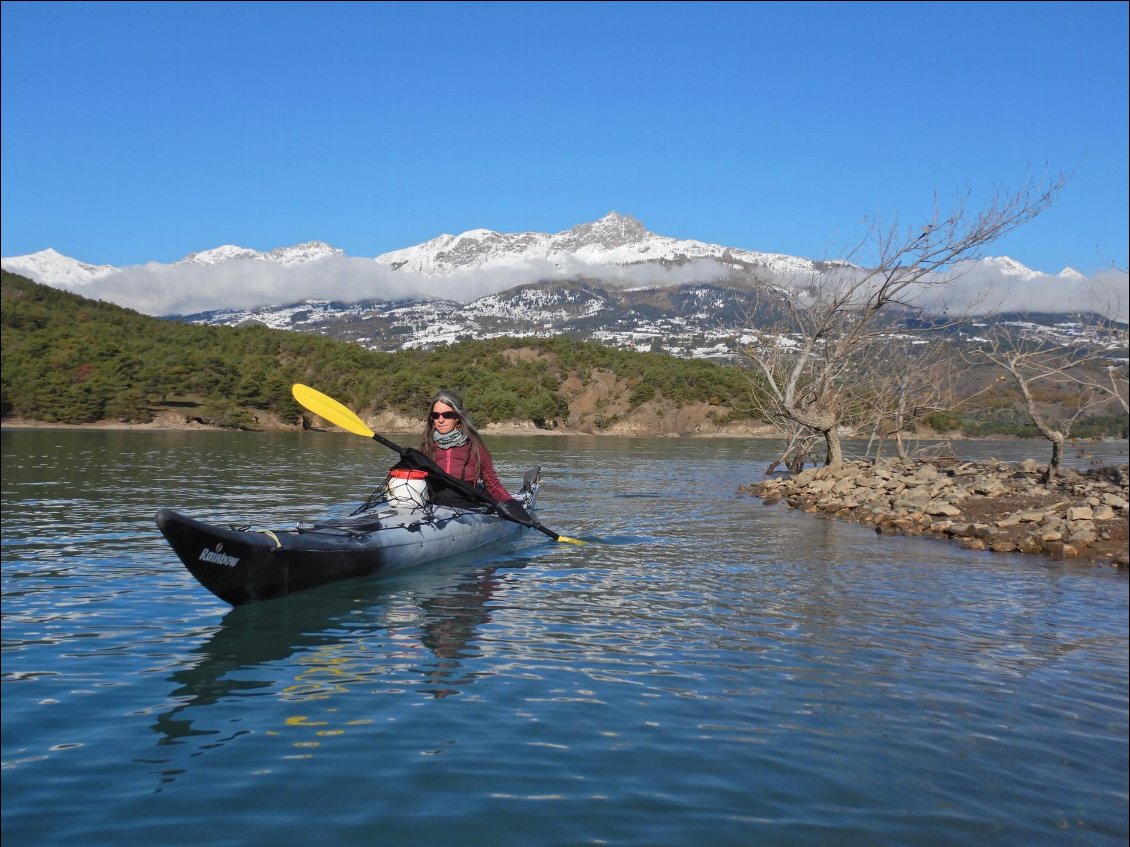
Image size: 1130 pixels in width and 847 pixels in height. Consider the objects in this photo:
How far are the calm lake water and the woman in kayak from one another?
5.41ft

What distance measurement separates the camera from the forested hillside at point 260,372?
63.5 metres

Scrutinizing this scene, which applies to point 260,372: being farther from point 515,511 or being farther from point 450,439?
point 450,439

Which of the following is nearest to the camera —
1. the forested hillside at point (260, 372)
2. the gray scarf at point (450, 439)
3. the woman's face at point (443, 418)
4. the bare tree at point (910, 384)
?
the woman's face at point (443, 418)

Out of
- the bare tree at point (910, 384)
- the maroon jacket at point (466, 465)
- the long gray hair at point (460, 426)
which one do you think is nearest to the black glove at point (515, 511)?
the maroon jacket at point (466, 465)

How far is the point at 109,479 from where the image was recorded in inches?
990

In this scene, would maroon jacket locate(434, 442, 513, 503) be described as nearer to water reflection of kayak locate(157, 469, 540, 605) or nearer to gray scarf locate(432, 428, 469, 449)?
gray scarf locate(432, 428, 469, 449)

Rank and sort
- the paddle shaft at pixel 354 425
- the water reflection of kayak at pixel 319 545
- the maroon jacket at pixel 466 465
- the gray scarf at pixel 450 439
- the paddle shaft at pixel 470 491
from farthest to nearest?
the maroon jacket at pixel 466 465 → the gray scarf at pixel 450 439 → the paddle shaft at pixel 354 425 → the paddle shaft at pixel 470 491 → the water reflection of kayak at pixel 319 545

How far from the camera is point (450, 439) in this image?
45.5ft

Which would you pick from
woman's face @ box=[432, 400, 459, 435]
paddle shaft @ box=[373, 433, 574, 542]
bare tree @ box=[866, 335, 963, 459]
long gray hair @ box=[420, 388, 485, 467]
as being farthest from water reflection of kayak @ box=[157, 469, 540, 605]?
bare tree @ box=[866, 335, 963, 459]

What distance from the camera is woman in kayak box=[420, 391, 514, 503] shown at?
13523mm

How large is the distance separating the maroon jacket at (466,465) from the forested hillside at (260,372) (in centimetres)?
5499

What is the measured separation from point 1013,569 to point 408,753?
9908 mm

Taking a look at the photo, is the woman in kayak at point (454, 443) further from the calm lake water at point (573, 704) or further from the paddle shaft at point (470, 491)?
the calm lake water at point (573, 704)

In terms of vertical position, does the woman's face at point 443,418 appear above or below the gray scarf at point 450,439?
above
